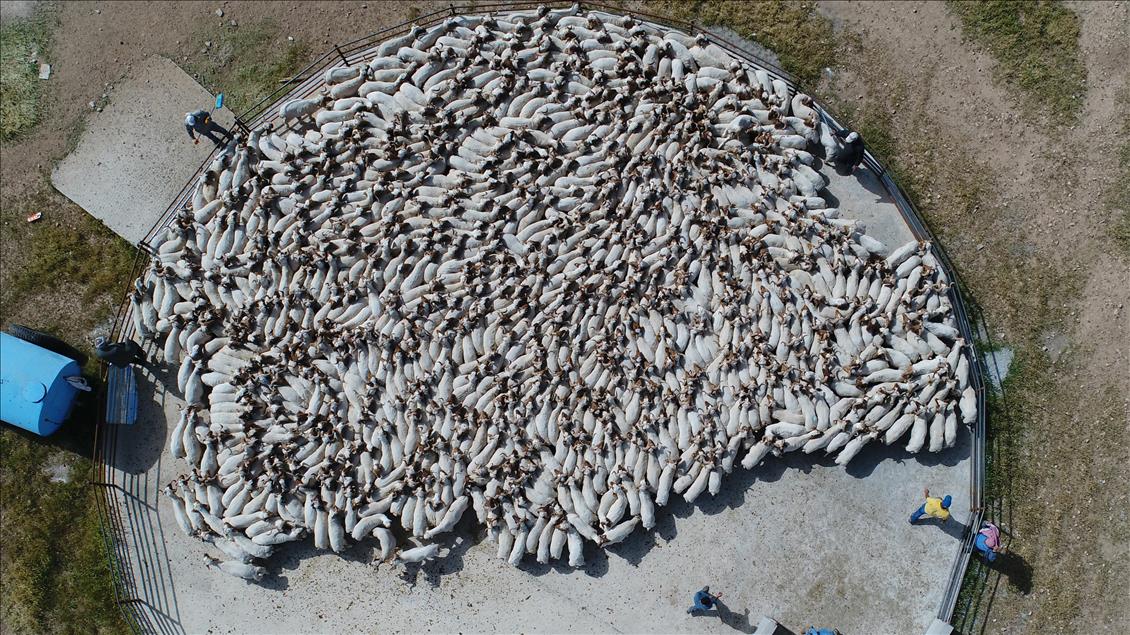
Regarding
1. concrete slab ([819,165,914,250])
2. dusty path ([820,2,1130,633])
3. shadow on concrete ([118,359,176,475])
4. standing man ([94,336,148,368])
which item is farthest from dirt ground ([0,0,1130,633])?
shadow on concrete ([118,359,176,475])

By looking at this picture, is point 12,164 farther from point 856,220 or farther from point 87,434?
point 856,220

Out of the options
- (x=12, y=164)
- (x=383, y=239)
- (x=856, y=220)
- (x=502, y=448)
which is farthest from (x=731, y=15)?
(x=12, y=164)

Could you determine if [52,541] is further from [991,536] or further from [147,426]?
[991,536]

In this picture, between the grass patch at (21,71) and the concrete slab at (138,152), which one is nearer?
the concrete slab at (138,152)

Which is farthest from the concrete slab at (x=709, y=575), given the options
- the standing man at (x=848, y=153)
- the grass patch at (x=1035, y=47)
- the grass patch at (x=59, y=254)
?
the grass patch at (x=1035, y=47)

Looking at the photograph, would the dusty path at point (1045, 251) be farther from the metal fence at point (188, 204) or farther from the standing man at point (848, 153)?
the standing man at point (848, 153)
